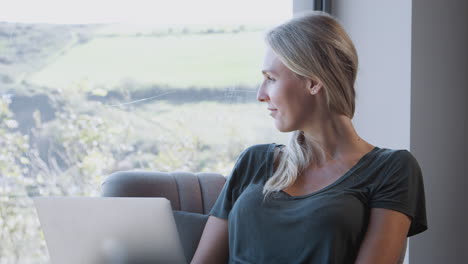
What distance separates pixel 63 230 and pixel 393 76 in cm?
162

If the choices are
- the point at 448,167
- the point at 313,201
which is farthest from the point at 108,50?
the point at 448,167

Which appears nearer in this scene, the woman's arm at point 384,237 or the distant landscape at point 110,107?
the woman's arm at point 384,237

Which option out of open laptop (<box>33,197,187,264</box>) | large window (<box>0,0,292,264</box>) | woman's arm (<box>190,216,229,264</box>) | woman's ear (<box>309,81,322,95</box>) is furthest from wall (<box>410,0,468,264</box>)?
open laptop (<box>33,197,187,264</box>)

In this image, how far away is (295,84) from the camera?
1754mm

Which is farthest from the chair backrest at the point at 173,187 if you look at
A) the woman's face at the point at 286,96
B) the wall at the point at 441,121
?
the wall at the point at 441,121

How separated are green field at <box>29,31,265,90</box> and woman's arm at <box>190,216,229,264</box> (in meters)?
0.91

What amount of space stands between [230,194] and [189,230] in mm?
167

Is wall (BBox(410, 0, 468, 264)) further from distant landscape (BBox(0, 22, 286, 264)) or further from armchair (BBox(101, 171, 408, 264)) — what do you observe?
armchair (BBox(101, 171, 408, 264))

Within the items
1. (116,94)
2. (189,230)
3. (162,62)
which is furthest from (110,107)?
(189,230)

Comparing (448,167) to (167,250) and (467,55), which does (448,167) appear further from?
(167,250)

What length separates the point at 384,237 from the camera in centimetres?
162

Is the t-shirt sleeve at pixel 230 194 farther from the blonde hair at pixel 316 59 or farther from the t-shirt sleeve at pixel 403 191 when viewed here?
the t-shirt sleeve at pixel 403 191

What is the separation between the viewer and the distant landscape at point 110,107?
2.34m

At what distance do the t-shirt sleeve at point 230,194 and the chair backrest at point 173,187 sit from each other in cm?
15
